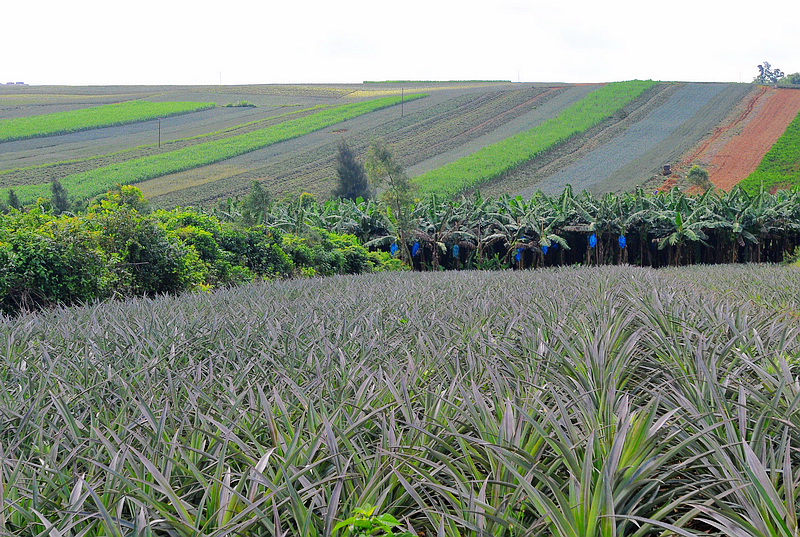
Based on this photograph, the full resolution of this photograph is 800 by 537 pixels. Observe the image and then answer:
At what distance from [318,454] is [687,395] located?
168cm

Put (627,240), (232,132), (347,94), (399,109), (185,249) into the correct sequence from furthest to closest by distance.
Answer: (347,94)
(399,109)
(232,132)
(627,240)
(185,249)

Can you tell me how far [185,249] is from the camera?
11.0 metres

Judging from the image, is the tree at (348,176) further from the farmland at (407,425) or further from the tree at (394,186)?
the farmland at (407,425)

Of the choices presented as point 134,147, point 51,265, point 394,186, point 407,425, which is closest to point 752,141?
point 394,186

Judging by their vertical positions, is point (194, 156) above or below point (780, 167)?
below

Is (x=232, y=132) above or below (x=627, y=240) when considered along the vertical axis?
above

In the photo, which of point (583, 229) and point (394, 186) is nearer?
point (394, 186)

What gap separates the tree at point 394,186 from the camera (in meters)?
22.1

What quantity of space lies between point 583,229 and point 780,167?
29769 mm

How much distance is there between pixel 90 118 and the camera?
233 ft

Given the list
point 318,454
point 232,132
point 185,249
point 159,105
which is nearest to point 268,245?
point 185,249

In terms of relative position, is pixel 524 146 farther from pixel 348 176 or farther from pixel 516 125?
pixel 348 176

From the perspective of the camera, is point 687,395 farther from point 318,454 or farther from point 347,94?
point 347,94

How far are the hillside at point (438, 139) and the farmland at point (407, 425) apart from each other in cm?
4014
